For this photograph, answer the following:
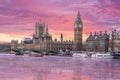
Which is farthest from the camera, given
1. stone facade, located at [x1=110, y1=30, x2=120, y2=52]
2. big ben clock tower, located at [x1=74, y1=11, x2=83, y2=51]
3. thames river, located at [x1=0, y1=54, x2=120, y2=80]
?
big ben clock tower, located at [x1=74, y1=11, x2=83, y2=51]

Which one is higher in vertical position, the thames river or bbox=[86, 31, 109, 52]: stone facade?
bbox=[86, 31, 109, 52]: stone facade

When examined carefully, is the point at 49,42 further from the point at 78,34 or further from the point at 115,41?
the point at 115,41

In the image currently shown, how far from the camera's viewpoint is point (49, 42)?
327 feet

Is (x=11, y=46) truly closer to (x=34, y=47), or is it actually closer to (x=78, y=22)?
(x=34, y=47)

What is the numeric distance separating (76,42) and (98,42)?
874 centimetres

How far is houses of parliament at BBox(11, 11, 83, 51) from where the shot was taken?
9031cm

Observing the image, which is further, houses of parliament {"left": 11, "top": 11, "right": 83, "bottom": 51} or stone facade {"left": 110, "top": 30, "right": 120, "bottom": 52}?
houses of parliament {"left": 11, "top": 11, "right": 83, "bottom": 51}

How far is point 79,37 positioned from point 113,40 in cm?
1351

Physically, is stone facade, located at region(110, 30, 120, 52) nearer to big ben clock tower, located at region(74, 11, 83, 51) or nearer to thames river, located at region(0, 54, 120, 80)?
big ben clock tower, located at region(74, 11, 83, 51)

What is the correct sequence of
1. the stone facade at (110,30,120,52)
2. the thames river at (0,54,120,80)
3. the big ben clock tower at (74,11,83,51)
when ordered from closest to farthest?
the thames river at (0,54,120,80) → the stone facade at (110,30,120,52) → the big ben clock tower at (74,11,83,51)

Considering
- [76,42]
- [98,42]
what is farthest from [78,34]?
[98,42]

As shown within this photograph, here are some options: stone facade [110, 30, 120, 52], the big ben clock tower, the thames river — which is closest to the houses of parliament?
the big ben clock tower

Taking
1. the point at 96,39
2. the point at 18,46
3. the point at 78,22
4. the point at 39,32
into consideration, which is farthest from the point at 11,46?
the point at 96,39

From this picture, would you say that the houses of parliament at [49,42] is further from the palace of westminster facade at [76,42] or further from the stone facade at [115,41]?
the stone facade at [115,41]
